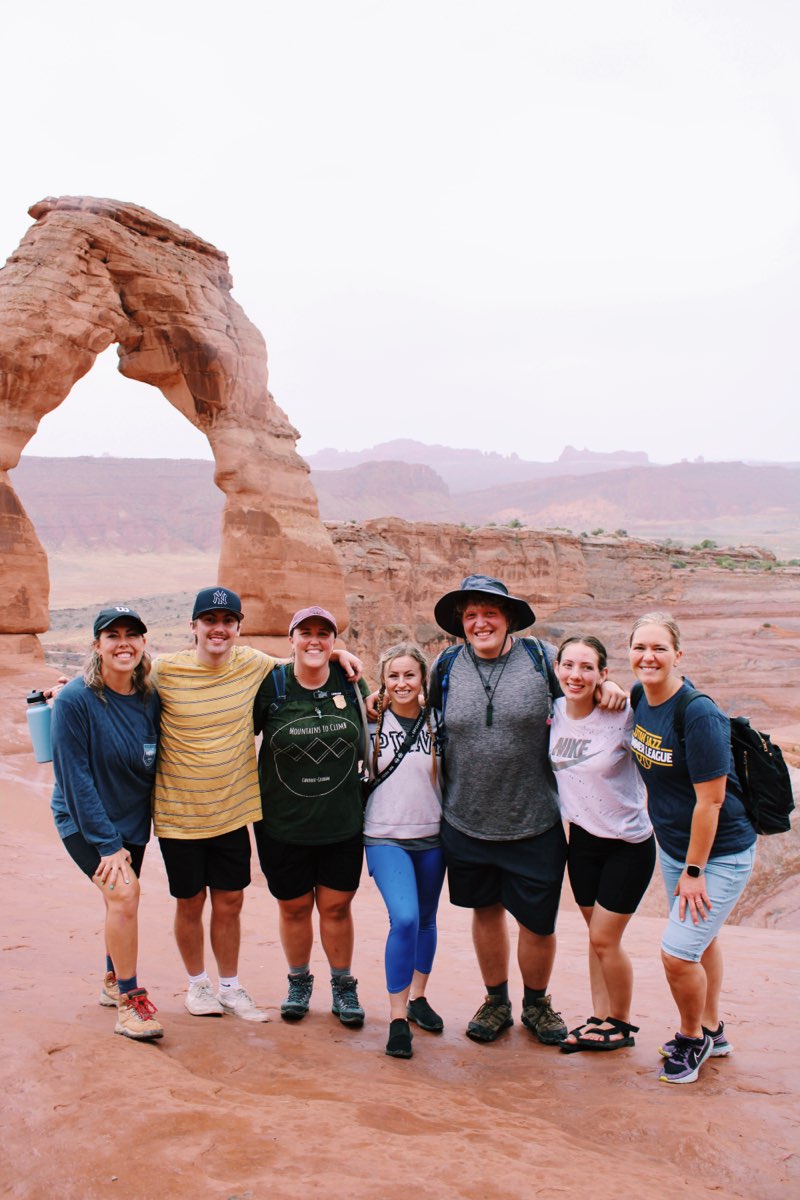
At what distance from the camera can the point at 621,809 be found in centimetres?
352

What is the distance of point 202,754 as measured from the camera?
360 cm

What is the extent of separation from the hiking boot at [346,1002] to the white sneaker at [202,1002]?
0.52 metres

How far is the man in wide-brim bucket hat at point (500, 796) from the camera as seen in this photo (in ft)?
11.8

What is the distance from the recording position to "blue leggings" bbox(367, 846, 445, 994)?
353 centimetres

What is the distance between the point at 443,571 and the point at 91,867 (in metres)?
25.1

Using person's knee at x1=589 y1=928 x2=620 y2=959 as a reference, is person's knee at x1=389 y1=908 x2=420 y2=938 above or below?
above

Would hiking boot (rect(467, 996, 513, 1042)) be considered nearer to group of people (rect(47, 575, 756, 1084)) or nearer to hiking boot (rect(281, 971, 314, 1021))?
group of people (rect(47, 575, 756, 1084))

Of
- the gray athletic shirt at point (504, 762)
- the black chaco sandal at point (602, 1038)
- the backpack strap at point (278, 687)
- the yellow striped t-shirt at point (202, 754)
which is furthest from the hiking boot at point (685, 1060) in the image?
the backpack strap at point (278, 687)

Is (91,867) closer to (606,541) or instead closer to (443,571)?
(443,571)

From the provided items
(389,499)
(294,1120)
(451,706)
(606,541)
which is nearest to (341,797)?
(451,706)

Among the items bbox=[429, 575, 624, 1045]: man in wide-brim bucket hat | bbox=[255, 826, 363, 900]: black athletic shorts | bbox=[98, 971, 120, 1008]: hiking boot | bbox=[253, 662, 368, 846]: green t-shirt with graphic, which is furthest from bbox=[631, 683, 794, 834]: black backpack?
bbox=[98, 971, 120, 1008]: hiking boot

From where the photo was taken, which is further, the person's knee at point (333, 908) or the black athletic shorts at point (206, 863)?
the person's knee at point (333, 908)

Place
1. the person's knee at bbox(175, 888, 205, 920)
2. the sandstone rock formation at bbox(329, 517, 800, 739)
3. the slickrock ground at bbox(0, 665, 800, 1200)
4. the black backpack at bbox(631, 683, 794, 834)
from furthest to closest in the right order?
the sandstone rock formation at bbox(329, 517, 800, 739), the person's knee at bbox(175, 888, 205, 920), the black backpack at bbox(631, 683, 794, 834), the slickrock ground at bbox(0, 665, 800, 1200)

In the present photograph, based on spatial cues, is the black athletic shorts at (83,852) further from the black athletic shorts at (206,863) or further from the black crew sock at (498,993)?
the black crew sock at (498,993)
